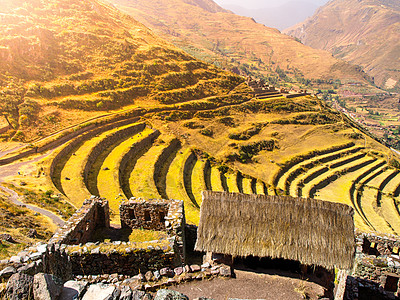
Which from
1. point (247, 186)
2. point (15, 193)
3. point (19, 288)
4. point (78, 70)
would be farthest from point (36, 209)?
point (78, 70)

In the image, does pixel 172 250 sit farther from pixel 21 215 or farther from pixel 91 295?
pixel 21 215

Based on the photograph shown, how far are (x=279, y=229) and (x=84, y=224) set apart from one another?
8.55 metres

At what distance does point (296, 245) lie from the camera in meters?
9.02

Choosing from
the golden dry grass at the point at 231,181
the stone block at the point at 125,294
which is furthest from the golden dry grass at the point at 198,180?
the stone block at the point at 125,294

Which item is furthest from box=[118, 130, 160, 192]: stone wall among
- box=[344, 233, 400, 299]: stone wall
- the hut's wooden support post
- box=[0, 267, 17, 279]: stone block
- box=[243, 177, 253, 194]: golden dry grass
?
box=[344, 233, 400, 299]: stone wall

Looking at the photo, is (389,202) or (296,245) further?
(389,202)

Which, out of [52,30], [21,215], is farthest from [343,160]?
[52,30]

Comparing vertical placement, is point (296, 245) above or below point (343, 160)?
below

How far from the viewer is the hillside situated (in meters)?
36.0

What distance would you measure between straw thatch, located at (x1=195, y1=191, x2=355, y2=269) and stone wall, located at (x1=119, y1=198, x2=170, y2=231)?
424 centimetres

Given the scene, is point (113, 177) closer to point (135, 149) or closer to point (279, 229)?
point (135, 149)

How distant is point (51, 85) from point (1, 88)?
21.4 ft

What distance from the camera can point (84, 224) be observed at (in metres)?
11.8

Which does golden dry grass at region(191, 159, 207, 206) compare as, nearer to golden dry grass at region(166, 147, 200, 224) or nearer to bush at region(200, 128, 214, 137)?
golden dry grass at region(166, 147, 200, 224)
